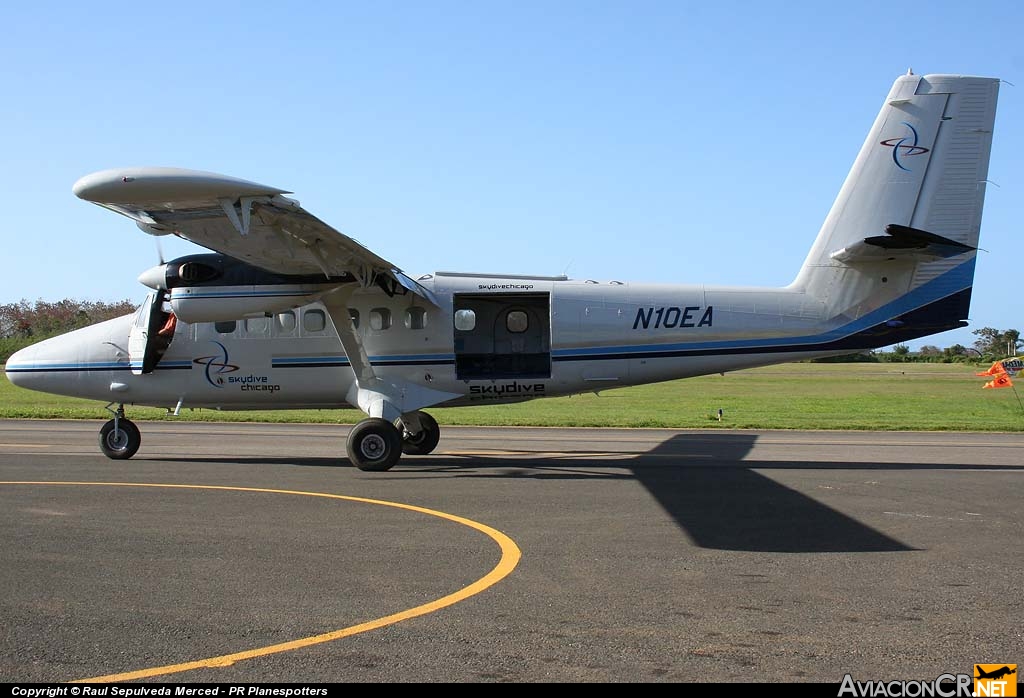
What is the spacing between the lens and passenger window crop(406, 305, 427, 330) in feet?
54.7

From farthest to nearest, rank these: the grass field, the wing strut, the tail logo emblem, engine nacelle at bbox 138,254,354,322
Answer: the grass field, the wing strut, the tail logo emblem, engine nacelle at bbox 138,254,354,322

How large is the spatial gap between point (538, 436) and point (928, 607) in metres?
16.0

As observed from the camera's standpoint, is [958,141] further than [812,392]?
No

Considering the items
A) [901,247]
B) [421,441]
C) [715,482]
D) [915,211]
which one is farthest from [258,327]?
[915,211]

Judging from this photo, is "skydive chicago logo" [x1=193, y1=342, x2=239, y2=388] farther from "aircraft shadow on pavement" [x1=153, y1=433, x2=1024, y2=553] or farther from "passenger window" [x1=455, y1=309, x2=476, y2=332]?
"passenger window" [x1=455, y1=309, x2=476, y2=332]

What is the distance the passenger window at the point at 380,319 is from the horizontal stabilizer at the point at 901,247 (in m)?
7.80

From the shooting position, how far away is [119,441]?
55.0 feet

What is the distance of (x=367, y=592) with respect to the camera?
7086mm

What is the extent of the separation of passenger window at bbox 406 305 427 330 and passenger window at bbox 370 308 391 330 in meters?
0.36

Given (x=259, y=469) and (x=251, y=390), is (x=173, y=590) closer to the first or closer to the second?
(x=259, y=469)

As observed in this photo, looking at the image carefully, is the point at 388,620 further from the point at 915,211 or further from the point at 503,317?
the point at 915,211

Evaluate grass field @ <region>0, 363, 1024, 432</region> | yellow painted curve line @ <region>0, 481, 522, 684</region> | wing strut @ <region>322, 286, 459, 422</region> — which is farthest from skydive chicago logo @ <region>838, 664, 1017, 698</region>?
grass field @ <region>0, 363, 1024, 432</region>

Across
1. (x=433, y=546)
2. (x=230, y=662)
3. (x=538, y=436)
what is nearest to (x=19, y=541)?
(x=433, y=546)

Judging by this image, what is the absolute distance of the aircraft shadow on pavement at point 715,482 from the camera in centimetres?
935
